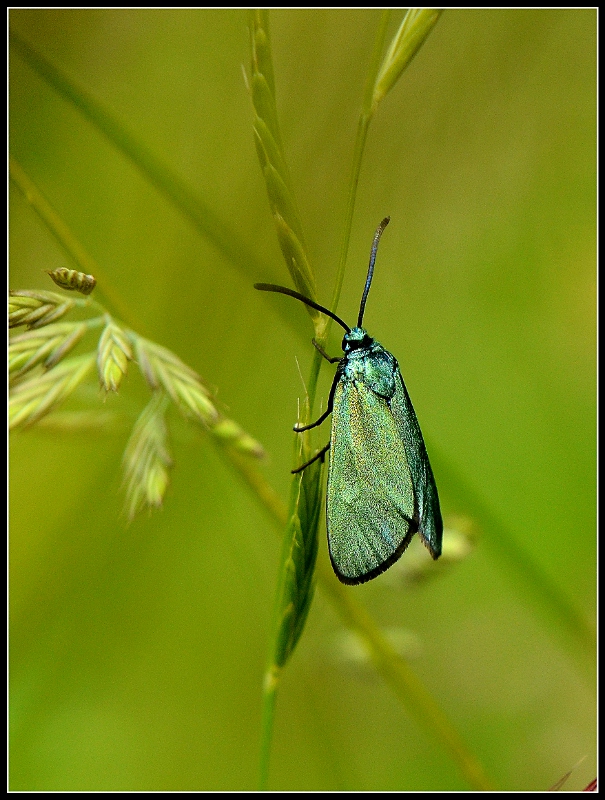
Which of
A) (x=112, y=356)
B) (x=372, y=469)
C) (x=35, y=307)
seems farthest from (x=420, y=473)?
(x=35, y=307)

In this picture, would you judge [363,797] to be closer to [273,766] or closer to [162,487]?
[273,766]

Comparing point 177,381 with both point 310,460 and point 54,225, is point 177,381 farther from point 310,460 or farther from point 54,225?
point 54,225

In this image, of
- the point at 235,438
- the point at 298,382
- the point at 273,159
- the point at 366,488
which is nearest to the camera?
the point at 273,159

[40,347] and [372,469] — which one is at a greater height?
[40,347]

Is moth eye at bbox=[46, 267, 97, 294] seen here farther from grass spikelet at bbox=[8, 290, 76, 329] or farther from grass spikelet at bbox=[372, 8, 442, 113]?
grass spikelet at bbox=[372, 8, 442, 113]

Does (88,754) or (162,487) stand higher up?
(162,487)

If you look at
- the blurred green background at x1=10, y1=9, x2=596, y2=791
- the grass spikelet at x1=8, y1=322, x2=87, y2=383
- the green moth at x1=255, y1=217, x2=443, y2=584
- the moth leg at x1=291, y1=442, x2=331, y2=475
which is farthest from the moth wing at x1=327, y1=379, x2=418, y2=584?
the grass spikelet at x1=8, y1=322, x2=87, y2=383

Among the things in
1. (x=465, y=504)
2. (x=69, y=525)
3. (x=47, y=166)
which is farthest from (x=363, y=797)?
(x=47, y=166)
